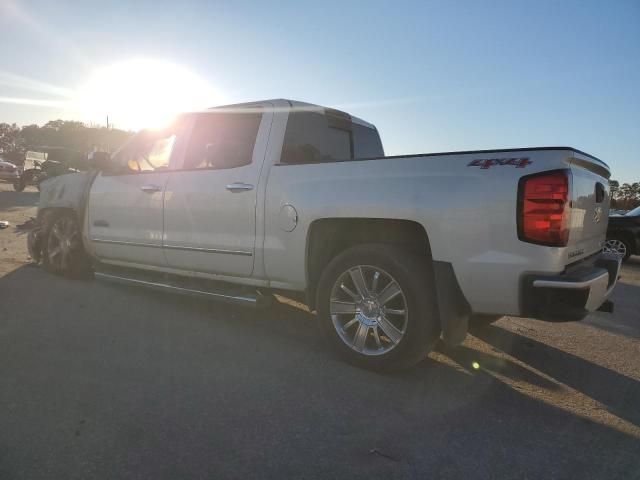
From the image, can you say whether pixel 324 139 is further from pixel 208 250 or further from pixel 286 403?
pixel 286 403

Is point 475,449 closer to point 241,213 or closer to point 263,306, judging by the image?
point 263,306

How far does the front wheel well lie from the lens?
3227mm

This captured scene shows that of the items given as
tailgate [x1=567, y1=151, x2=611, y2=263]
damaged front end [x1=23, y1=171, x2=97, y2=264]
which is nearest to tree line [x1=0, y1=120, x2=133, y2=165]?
damaged front end [x1=23, y1=171, x2=97, y2=264]

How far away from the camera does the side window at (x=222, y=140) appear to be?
4031 millimetres

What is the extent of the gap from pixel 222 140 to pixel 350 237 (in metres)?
1.59

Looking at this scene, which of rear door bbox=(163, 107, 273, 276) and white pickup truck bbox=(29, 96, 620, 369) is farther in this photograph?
rear door bbox=(163, 107, 273, 276)

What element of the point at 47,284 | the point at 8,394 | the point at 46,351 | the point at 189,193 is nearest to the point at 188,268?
the point at 189,193

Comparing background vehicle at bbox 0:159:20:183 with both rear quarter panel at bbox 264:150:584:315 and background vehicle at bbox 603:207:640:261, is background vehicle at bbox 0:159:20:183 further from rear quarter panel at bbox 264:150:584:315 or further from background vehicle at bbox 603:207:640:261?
rear quarter panel at bbox 264:150:584:315

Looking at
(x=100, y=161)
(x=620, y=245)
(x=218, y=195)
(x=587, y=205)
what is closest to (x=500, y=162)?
(x=587, y=205)

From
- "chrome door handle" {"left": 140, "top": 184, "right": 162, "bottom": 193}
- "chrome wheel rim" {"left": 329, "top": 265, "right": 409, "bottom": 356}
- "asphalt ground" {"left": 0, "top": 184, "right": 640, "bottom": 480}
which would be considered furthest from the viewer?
"chrome door handle" {"left": 140, "top": 184, "right": 162, "bottom": 193}

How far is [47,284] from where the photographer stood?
5520 millimetres

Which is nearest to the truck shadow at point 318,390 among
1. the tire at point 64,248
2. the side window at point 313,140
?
the tire at point 64,248

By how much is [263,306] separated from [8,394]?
177cm

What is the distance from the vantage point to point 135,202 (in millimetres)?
4785
